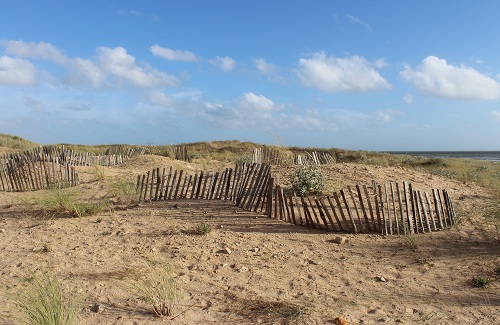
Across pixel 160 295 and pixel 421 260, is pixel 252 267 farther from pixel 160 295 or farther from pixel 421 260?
pixel 421 260

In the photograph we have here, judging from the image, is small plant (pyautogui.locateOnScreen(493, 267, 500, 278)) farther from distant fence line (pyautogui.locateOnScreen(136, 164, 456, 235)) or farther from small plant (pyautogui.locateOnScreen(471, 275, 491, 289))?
distant fence line (pyautogui.locateOnScreen(136, 164, 456, 235))

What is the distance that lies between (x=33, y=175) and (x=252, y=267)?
9110 mm

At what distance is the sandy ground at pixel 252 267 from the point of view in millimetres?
3770

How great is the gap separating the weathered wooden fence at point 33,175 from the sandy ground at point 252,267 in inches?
119

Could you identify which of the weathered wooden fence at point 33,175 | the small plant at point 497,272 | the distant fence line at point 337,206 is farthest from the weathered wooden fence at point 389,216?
the weathered wooden fence at point 33,175

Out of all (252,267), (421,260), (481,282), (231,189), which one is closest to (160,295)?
(252,267)

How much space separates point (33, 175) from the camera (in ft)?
37.2

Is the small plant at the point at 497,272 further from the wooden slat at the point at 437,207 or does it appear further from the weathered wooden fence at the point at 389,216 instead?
the wooden slat at the point at 437,207

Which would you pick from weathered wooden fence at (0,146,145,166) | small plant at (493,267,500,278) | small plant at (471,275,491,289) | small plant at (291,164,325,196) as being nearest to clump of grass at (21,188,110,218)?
weathered wooden fence at (0,146,145,166)

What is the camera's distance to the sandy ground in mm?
3770

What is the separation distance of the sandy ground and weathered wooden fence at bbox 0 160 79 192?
3.03m

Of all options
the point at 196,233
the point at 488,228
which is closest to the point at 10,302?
the point at 196,233

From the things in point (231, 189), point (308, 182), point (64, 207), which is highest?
point (308, 182)

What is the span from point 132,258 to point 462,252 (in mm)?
4526
